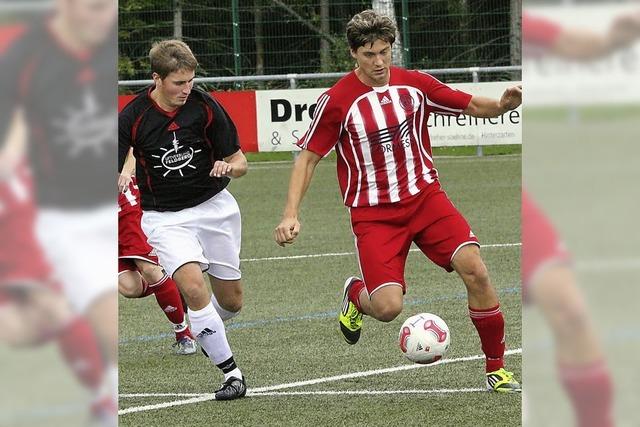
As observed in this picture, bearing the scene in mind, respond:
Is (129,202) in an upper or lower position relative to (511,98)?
lower

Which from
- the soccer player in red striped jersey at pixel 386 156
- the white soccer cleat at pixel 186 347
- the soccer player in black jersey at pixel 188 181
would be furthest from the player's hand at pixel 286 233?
the white soccer cleat at pixel 186 347

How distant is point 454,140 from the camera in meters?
19.1

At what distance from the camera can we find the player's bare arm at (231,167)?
5.21 metres

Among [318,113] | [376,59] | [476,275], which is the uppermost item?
[376,59]

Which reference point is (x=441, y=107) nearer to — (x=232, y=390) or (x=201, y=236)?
(x=201, y=236)

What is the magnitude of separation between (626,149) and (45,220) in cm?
41

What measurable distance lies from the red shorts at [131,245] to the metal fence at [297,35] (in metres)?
12.7

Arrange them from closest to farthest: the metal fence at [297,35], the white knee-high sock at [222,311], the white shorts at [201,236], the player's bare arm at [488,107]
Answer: the player's bare arm at [488,107]
the white shorts at [201,236]
the white knee-high sock at [222,311]
the metal fence at [297,35]

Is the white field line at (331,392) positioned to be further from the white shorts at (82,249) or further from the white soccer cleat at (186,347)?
the white shorts at (82,249)

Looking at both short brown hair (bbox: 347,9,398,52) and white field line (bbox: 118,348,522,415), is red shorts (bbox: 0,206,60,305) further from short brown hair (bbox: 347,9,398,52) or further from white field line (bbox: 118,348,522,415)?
short brown hair (bbox: 347,9,398,52)

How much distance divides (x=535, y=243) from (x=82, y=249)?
34 cm

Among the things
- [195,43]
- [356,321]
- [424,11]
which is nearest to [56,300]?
[356,321]

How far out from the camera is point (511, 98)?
16.1 feet

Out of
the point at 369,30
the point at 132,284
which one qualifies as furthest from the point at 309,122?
the point at 369,30
